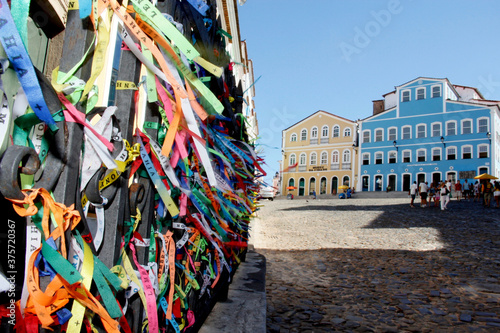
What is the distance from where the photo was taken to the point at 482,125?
34812 mm

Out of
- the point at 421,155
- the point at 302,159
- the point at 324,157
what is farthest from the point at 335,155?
the point at 421,155

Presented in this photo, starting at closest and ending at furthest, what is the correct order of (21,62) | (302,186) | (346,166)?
(21,62) → (346,166) → (302,186)

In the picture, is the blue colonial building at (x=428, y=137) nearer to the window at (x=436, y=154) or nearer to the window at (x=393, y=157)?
the window at (x=393, y=157)

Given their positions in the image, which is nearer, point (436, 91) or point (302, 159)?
point (436, 91)

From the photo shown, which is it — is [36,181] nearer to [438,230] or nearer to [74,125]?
[74,125]

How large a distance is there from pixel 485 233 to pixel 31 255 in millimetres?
11902

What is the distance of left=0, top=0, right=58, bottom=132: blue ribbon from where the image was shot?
59 centimetres

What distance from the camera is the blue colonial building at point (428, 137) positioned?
3494cm

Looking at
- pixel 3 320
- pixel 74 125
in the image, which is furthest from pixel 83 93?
pixel 3 320

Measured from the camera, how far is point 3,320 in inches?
24.6

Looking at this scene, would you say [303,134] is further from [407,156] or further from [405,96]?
[407,156]

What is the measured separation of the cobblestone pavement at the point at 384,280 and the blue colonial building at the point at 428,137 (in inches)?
1201

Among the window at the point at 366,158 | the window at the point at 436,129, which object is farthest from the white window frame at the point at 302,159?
the window at the point at 436,129

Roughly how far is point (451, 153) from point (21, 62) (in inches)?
1693
